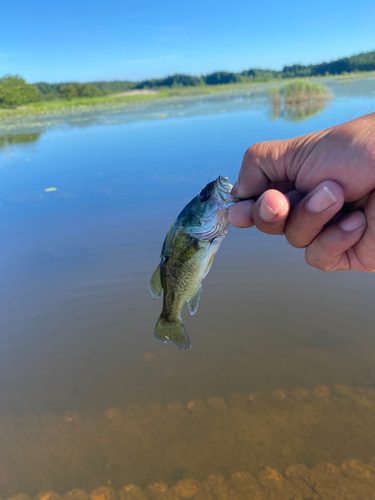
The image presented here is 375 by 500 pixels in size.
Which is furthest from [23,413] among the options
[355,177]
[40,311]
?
[355,177]

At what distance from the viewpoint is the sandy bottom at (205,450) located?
8.73ft

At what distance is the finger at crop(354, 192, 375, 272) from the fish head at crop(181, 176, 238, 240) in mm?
842

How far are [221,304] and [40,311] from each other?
9.35 feet

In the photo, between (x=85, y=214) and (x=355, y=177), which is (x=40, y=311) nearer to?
(x=85, y=214)

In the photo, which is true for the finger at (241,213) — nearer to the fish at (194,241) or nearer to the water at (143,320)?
the fish at (194,241)

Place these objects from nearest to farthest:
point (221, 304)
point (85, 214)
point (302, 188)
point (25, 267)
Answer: point (302, 188), point (221, 304), point (25, 267), point (85, 214)

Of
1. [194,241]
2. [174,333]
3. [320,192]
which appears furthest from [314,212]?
[174,333]

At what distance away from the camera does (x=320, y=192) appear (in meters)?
1.76

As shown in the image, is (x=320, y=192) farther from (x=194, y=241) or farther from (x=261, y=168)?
(x=194, y=241)

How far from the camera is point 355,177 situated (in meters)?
1.73

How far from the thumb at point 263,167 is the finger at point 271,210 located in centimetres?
32

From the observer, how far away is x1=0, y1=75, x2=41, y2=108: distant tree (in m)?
58.0

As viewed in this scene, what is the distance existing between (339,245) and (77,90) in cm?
9088

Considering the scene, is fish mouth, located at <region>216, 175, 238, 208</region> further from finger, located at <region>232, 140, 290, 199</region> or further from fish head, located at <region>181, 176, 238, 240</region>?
finger, located at <region>232, 140, 290, 199</region>
